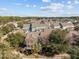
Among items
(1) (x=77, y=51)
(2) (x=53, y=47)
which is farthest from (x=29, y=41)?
(1) (x=77, y=51)

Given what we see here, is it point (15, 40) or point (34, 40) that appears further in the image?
point (34, 40)

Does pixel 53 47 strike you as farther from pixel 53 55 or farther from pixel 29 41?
pixel 29 41

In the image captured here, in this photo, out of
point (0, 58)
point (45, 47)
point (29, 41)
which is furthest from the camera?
point (29, 41)

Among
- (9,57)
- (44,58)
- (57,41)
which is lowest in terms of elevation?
(44,58)

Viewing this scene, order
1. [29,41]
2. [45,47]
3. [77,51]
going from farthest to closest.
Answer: [29,41] < [45,47] < [77,51]

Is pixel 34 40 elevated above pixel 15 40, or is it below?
below

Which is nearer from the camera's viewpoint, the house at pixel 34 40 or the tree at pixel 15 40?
the house at pixel 34 40

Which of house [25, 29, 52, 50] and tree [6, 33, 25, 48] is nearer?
house [25, 29, 52, 50]

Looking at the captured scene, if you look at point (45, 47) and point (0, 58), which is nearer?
point (0, 58)

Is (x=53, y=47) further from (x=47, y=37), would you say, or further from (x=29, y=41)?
(x=29, y=41)

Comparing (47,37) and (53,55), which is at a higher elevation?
(47,37)
